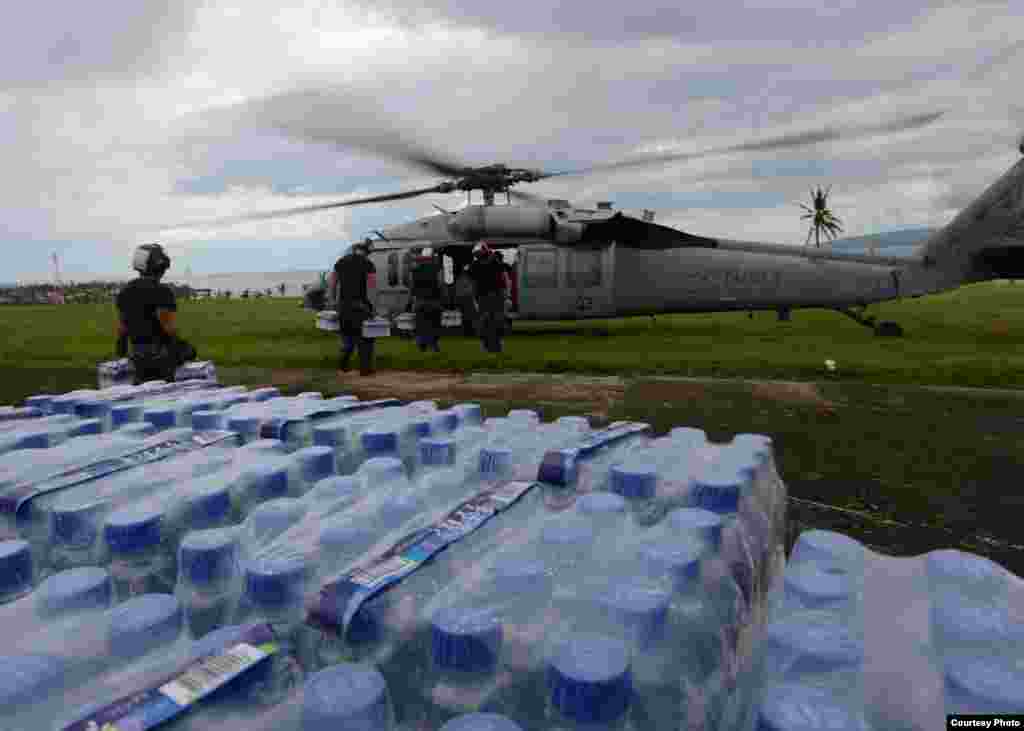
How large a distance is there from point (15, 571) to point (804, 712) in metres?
1.75

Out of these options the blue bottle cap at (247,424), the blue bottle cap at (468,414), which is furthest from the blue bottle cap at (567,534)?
the blue bottle cap at (247,424)

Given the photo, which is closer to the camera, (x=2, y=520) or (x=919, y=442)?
(x=2, y=520)

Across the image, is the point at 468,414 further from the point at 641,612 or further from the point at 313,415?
the point at 641,612

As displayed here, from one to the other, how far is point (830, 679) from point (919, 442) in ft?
12.4

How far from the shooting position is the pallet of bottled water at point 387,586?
106 cm

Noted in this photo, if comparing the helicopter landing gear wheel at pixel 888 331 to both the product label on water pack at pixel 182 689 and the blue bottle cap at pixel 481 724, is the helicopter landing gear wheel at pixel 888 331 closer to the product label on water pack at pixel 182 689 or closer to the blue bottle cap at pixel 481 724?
the blue bottle cap at pixel 481 724

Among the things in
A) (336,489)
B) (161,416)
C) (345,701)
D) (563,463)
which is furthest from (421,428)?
(345,701)

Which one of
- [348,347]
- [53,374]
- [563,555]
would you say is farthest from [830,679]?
[53,374]

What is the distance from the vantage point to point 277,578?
52.7 inches

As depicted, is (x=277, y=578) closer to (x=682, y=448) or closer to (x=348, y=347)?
(x=682, y=448)

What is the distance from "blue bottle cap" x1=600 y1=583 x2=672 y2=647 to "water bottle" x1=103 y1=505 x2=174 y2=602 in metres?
1.19

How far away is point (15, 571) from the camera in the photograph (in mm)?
1492

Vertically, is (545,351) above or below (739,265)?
below

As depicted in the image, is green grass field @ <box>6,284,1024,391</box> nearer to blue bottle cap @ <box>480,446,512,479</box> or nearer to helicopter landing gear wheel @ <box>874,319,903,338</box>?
helicopter landing gear wheel @ <box>874,319,903,338</box>
